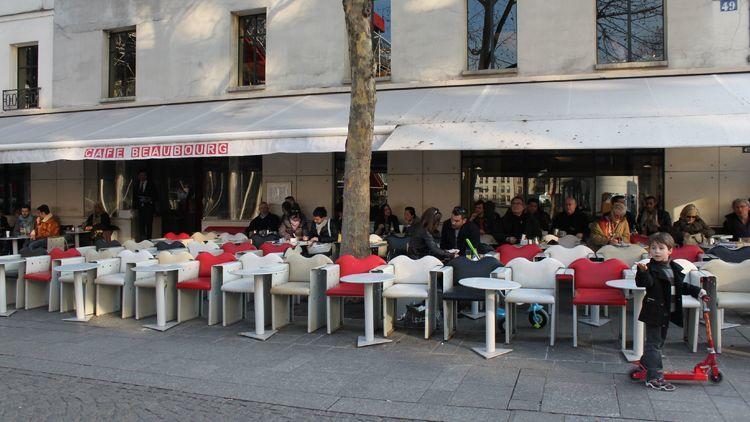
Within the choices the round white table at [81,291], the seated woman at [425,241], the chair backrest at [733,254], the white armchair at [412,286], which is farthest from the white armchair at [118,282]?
the chair backrest at [733,254]

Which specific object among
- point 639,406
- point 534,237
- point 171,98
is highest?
point 171,98

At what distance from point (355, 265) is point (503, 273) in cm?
176

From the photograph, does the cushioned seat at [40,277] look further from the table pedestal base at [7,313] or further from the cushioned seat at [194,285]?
the cushioned seat at [194,285]

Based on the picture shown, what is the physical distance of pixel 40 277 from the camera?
328 inches

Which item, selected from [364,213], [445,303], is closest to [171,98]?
[364,213]

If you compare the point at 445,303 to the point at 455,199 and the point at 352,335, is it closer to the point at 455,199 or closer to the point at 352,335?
the point at 352,335

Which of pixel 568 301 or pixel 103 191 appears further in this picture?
pixel 103 191

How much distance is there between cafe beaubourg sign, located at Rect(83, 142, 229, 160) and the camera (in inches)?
380

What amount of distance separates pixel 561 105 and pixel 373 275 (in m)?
4.74

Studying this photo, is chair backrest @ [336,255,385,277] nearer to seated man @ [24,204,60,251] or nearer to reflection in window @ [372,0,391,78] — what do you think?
reflection in window @ [372,0,391,78]

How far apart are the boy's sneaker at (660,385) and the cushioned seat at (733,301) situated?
153 cm

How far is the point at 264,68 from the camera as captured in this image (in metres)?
13.3

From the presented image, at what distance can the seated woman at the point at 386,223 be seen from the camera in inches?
440

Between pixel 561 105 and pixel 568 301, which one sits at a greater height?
pixel 561 105
